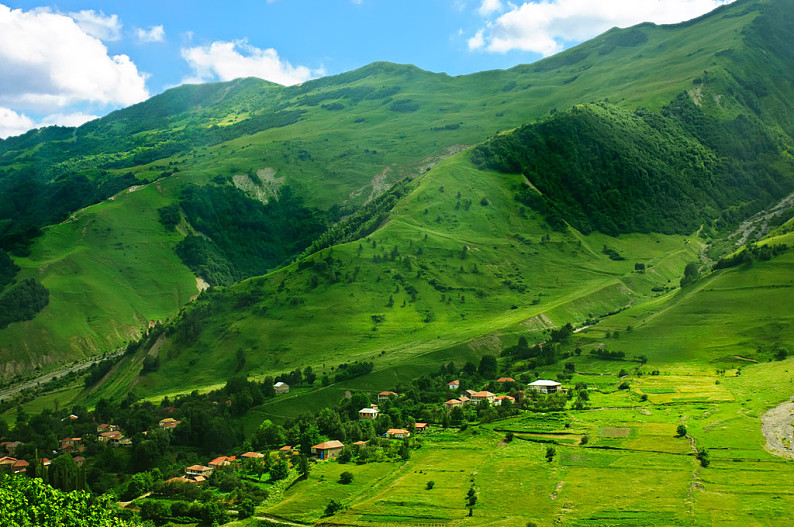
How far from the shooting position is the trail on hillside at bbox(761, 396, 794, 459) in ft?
287

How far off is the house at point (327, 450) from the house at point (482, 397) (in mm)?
28636

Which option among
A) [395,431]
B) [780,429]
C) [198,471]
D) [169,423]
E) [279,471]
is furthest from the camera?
[169,423]

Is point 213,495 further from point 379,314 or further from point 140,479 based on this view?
point 379,314

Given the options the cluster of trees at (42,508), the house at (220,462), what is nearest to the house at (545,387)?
the house at (220,462)

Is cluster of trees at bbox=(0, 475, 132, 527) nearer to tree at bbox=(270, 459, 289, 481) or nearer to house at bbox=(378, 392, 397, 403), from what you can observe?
tree at bbox=(270, 459, 289, 481)

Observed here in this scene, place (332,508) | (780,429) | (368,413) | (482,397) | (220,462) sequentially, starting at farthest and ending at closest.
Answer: (482,397)
(368,413)
(220,462)
(780,429)
(332,508)

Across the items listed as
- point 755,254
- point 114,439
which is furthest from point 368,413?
point 755,254

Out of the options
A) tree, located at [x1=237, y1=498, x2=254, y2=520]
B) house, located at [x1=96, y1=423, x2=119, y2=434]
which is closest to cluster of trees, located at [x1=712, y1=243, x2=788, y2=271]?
tree, located at [x1=237, y1=498, x2=254, y2=520]

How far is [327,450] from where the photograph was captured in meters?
110

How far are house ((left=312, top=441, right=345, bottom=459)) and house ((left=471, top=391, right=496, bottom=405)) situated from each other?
28636mm

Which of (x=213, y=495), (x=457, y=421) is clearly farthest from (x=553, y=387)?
(x=213, y=495)

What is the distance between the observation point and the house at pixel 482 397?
416 feet

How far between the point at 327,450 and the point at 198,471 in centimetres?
1970

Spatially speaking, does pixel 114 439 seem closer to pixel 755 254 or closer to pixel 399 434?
pixel 399 434
